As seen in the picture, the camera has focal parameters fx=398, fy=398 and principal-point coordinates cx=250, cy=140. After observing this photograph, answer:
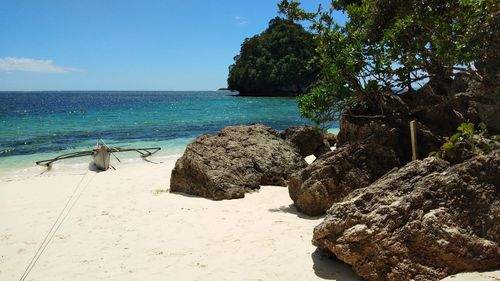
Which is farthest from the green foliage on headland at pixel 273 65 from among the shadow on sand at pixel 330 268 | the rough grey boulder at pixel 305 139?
the shadow on sand at pixel 330 268

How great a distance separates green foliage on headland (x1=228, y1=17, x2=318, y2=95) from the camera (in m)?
66.5

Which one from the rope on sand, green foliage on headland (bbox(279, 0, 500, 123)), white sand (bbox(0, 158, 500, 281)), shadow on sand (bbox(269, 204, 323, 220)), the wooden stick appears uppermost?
green foliage on headland (bbox(279, 0, 500, 123))

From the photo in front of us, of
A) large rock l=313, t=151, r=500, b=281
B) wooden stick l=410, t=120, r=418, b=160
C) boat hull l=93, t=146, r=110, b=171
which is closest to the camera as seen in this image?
large rock l=313, t=151, r=500, b=281

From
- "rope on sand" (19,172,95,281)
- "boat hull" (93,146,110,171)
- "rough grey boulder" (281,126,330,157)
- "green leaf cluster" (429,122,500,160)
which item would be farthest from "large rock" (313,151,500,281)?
"boat hull" (93,146,110,171)

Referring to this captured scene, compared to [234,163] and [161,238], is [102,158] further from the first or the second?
[161,238]

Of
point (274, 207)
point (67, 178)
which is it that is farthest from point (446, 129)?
point (67, 178)

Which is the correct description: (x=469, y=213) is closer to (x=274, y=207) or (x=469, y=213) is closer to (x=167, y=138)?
(x=274, y=207)

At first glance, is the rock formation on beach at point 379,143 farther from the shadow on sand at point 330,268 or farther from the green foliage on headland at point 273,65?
the green foliage on headland at point 273,65

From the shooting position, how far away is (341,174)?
6.98 m

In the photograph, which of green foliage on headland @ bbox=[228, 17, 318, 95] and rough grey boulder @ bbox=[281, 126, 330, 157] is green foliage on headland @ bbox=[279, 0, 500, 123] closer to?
rough grey boulder @ bbox=[281, 126, 330, 157]

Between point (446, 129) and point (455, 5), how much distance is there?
7.85 feet

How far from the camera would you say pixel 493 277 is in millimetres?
3713

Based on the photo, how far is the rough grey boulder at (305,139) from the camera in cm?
1087

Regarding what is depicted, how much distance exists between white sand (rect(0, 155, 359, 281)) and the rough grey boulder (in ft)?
7.16
